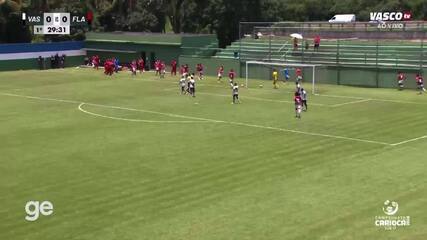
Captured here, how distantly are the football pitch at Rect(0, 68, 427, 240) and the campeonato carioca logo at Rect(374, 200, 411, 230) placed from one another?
0.21 m

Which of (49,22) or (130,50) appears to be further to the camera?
(49,22)

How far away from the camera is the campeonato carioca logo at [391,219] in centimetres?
1620

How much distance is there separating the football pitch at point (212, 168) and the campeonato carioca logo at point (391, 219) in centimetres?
21

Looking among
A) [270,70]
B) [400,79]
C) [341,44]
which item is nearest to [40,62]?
[270,70]

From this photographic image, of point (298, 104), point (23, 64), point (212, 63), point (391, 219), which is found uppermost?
point (212, 63)

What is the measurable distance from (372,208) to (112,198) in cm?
761

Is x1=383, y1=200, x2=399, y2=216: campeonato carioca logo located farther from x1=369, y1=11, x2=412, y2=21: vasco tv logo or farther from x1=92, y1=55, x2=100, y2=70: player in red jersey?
x1=369, y1=11, x2=412, y2=21: vasco tv logo

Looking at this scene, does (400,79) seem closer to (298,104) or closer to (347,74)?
(347,74)

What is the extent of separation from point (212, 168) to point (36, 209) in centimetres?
690

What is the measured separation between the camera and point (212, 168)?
22.5m

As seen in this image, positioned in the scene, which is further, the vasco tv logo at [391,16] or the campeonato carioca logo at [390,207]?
the vasco tv logo at [391,16]

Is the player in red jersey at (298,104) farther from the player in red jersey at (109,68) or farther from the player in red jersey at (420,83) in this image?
the player in red jersey at (109,68)

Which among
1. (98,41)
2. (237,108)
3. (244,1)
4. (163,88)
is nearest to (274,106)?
(237,108)

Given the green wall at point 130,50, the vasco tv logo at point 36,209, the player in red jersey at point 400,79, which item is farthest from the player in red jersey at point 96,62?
the vasco tv logo at point 36,209
